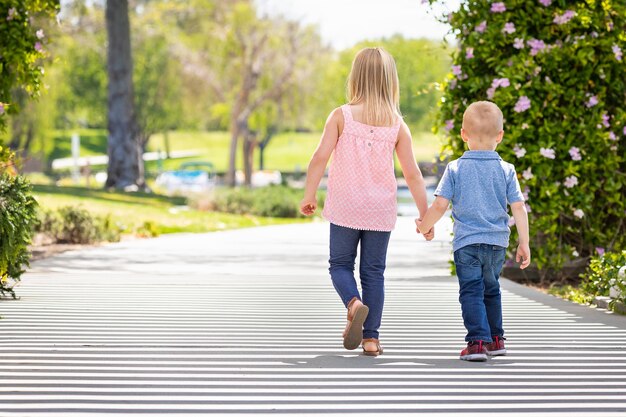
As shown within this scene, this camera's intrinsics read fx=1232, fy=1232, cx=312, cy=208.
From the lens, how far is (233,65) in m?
48.4

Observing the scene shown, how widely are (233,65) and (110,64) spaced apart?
51.8 ft

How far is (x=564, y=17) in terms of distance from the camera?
11484 mm

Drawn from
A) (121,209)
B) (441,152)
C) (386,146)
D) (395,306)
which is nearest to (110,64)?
(121,209)

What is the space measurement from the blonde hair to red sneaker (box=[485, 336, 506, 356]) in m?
1.41

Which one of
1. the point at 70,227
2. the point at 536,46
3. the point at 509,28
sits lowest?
the point at 70,227

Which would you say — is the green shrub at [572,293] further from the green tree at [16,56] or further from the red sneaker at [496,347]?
the green tree at [16,56]

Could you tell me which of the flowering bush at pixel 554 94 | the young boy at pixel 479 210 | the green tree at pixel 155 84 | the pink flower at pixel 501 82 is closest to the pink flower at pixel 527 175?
the flowering bush at pixel 554 94

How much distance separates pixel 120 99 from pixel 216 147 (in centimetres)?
8982

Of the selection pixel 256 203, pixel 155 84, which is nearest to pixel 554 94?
pixel 256 203

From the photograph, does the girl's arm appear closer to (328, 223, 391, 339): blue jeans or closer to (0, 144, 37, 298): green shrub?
(328, 223, 391, 339): blue jeans

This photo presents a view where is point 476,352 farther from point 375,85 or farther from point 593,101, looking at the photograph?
point 593,101

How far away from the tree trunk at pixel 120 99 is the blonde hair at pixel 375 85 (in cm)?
2626

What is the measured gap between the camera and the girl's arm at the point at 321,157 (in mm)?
7188

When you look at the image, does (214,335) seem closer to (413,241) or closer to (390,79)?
(390,79)
